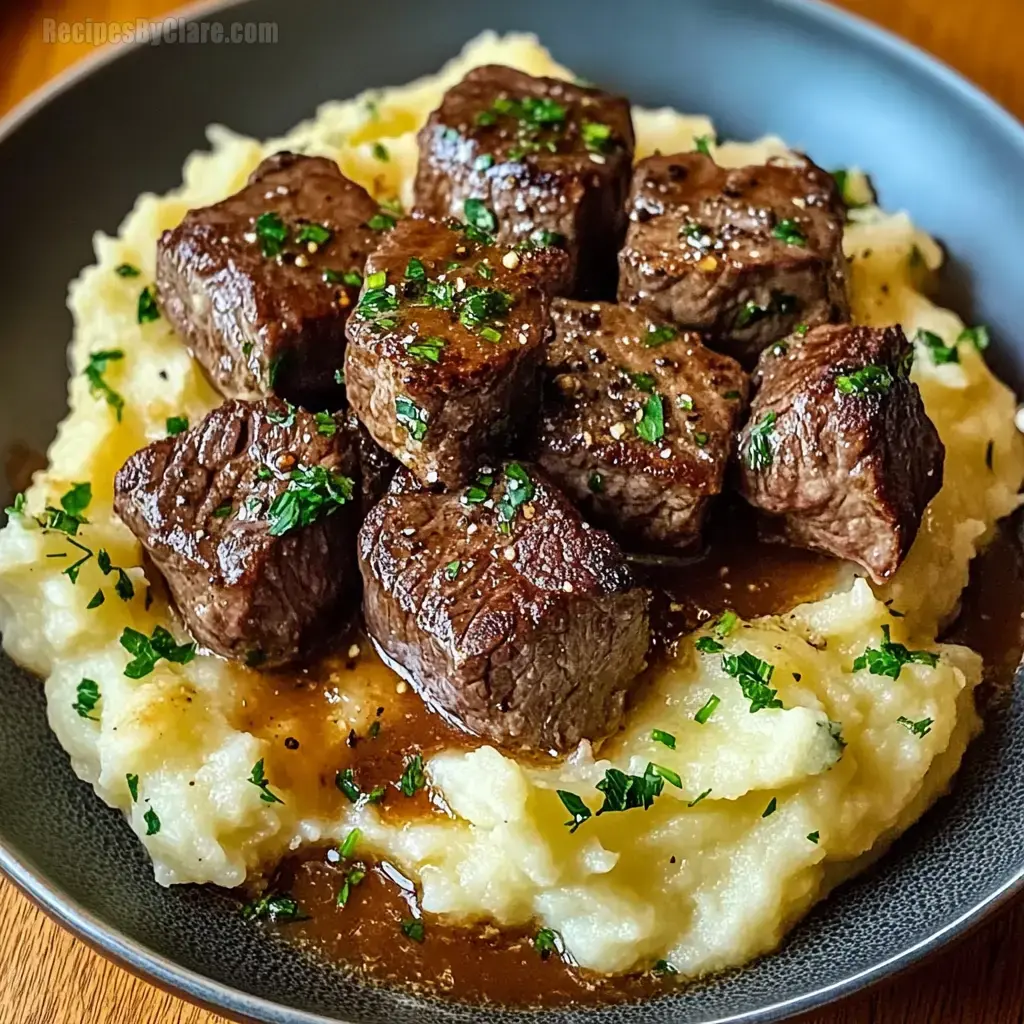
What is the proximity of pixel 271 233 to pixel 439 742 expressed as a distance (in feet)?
6.86

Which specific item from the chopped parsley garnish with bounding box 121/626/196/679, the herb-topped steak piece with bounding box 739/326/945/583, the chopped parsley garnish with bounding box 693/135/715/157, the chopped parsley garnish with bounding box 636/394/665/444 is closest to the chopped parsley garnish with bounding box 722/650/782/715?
the herb-topped steak piece with bounding box 739/326/945/583

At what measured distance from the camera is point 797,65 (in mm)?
5926

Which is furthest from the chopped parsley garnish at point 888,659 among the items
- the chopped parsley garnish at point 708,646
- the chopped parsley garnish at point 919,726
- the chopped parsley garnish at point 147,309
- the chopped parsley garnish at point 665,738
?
the chopped parsley garnish at point 147,309

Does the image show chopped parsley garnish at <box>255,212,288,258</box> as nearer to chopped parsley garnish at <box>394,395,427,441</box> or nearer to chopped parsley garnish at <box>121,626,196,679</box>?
chopped parsley garnish at <box>394,395,427,441</box>

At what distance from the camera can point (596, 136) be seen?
5.11 m

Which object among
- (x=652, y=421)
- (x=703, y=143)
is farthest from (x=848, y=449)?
(x=703, y=143)

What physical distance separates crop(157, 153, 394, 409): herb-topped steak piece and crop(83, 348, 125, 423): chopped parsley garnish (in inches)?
11.4

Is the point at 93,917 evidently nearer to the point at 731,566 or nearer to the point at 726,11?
the point at 731,566

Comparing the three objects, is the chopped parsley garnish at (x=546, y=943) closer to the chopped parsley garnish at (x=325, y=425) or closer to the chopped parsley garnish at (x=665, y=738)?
the chopped parsley garnish at (x=665, y=738)

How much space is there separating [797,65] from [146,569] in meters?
3.83

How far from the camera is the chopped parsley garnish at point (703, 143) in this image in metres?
5.28

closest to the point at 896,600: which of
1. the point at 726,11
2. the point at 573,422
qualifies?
the point at 573,422

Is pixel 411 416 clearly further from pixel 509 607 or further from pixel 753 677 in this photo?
pixel 753 677

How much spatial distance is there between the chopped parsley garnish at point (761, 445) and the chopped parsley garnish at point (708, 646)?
628 mm
